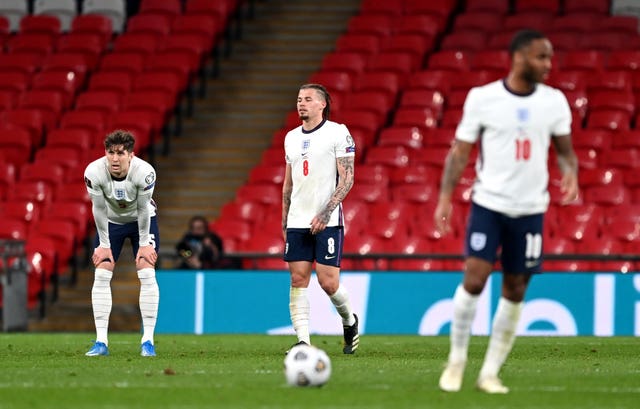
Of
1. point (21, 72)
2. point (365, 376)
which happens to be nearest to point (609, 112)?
point (21, 72)

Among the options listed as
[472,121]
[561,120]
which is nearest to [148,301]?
[472,121]

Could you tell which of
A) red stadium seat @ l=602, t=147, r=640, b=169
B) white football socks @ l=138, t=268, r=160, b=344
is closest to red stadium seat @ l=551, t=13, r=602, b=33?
red stadium seat @ l=602, t=147, r=640, b=169

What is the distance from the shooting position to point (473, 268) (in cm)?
802

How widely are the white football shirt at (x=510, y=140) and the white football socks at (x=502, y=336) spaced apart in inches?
22.9

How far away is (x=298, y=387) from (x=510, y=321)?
4.48ft

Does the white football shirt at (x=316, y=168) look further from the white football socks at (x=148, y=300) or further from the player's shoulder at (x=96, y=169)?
the player's shoulder at (x=96, y=169)

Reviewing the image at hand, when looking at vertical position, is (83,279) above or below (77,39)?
below

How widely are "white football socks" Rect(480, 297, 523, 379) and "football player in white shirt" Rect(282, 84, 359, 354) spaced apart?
327 centimetres

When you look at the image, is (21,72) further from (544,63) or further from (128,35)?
(544,63)

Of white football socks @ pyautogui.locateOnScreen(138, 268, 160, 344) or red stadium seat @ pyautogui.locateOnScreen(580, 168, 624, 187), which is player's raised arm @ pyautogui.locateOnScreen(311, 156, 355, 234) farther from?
red stadium seat @ pyautogui.locateOnScreen(580, 168, 624, 187)

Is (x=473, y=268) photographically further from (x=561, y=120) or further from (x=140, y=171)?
(x=140, y=171)

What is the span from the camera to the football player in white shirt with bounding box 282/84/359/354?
445 inches

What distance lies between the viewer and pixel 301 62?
80.5 feet

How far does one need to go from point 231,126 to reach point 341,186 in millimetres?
12273
